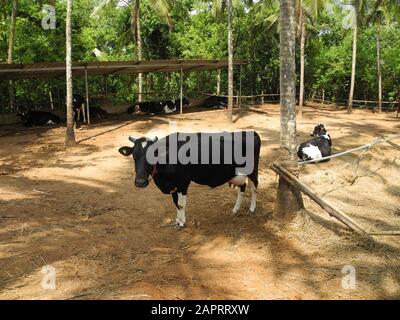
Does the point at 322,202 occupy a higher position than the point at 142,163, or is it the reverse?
the point at 142,163

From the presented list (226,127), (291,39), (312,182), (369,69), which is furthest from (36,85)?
(369,69)

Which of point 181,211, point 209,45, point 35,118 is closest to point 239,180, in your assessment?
point 181,211

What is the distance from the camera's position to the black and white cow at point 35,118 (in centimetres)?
1985

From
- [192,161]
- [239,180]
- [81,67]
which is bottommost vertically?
[239,180]

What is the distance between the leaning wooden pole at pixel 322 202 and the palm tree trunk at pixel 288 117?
0.15 meters

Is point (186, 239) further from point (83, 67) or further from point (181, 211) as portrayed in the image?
point (83, 67)

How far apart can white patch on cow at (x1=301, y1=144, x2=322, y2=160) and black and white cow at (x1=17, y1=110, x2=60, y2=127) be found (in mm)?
13252

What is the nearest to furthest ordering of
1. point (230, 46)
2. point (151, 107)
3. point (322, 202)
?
point (322, 202) < point (230, 46) < point (151, 107)

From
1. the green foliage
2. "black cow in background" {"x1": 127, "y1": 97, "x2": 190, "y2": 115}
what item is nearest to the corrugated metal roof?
"black cow in background" {"x1": 127, "y1": 97, "x2": 190, "y2": 115}

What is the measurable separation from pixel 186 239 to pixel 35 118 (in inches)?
607

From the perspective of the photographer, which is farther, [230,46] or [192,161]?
[230,46]

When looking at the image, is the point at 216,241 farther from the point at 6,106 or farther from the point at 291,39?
the point at 6,106

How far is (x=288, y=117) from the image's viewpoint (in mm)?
7367

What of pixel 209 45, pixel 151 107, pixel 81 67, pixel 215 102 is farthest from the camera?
pixel 209 45
